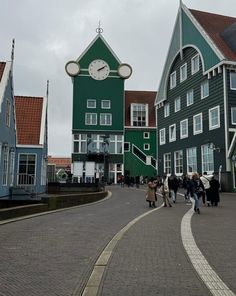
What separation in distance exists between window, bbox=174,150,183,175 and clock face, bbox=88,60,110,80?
20.9 metres

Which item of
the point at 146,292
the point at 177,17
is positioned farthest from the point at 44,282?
the point at 177,17

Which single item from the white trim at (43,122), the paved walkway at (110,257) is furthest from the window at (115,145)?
the paved walkway at (110,257)

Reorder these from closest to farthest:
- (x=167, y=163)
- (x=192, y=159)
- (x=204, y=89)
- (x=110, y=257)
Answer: (x=110, y=257), (x=204, y=89), (x=192, y=159), (x=167, y=163)

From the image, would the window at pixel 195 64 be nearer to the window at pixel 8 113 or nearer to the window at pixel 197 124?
the window at pixel 197 124

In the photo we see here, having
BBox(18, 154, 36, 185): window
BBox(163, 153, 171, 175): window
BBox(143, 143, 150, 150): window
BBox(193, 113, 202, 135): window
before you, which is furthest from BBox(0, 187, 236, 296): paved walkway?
BBox(143, 143, 150, 150): window

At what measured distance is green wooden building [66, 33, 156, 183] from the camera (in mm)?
58469

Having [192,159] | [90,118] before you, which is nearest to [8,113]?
[192,159]

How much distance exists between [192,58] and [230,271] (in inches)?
1442

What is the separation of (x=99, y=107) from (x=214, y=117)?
85.7 feet

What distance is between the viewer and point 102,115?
59.6 meters

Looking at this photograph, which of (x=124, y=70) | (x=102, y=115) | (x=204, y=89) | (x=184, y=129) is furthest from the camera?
(x=124, y=70)

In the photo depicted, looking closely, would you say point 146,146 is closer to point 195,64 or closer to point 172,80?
point 172,80

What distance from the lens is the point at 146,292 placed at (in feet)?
17.5

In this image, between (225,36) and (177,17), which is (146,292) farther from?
(177,17)
